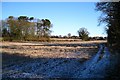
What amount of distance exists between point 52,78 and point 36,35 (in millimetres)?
94045

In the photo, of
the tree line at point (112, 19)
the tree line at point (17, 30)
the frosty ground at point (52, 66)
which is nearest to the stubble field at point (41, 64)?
the frosty ground at point (52, 66)

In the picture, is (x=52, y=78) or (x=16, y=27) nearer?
(x=52, y=78)

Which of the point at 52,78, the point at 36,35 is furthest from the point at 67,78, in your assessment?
the point at 36,35

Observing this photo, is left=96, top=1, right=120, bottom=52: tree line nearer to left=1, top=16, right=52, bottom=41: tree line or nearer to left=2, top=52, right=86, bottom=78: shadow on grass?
left=2, top=52, right=86, bottom=78: shadow on grass

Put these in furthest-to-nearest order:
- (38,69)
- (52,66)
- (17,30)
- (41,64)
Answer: (17,30) < (41,64) < (52,66) < (38,69)

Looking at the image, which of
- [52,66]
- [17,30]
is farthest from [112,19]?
[17,30]

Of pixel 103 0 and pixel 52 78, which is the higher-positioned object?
pixel 103 0

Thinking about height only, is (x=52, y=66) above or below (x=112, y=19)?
below

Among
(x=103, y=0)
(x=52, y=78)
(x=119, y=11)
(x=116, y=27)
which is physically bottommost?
(x=52, y=78)

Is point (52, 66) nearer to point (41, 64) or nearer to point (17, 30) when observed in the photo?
point (41, 64)

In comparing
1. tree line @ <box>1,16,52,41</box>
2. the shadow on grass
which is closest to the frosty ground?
the shadow on grass

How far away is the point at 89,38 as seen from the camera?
425 ft

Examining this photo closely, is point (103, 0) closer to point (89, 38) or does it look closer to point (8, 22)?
point (8, 22)

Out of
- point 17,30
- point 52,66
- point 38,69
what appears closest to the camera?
point 38,69
